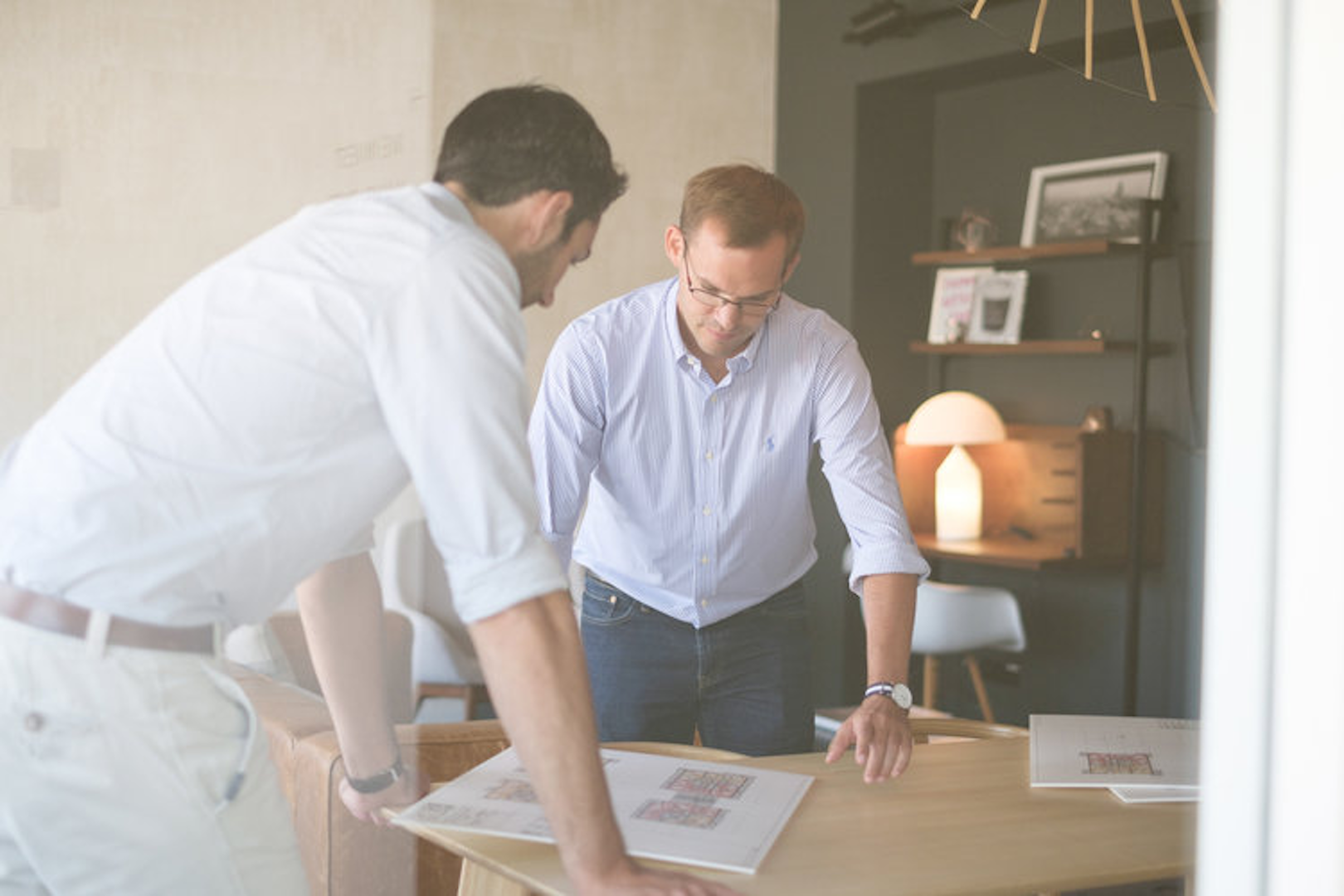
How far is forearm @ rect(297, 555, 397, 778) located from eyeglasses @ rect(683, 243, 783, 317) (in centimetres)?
80

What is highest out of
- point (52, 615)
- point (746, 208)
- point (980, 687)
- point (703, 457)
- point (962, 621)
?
point (746, 208)

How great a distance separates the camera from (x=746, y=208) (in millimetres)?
2100

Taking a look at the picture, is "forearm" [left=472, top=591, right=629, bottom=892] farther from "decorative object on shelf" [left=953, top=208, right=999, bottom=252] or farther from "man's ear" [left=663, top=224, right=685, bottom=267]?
"decorative object on shelf" [left=953, top=208, right=999, bottom=252]

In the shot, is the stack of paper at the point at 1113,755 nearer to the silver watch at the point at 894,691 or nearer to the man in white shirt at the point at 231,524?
the silver watch at the point at 894,691

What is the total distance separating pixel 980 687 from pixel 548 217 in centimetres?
403

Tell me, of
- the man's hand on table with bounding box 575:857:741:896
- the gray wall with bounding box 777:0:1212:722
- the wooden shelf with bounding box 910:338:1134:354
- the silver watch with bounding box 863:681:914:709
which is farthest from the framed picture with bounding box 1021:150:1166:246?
the man's hand on table with bounding box 575:857:741:896

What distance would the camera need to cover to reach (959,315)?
213 inches

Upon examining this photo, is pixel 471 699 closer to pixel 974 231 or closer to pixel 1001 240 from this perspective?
pixel 974 231

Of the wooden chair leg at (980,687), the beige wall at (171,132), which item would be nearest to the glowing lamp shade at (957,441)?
the wooden chair leg at (980,687)

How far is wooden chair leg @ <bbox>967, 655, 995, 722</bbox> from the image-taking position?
5.02 m

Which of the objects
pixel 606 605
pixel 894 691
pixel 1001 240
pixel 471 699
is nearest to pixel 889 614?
pixel 894 691

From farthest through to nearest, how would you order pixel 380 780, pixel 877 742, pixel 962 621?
pixel 962 621, pixel 877 742, pixel 380 780

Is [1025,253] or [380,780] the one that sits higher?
[1025,253]

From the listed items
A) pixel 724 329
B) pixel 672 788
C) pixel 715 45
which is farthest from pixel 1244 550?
pixel 715 45
